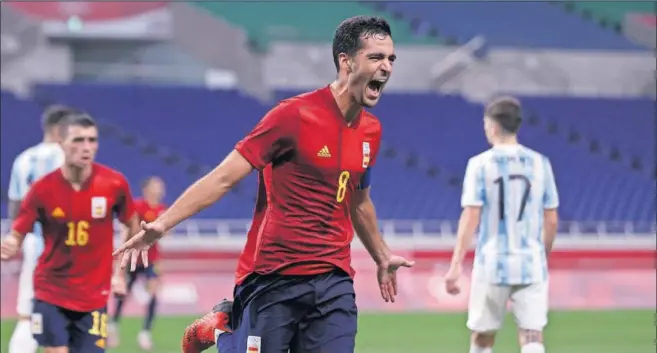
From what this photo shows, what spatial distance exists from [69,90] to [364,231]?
59.2 ft

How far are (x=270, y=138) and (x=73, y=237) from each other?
9.67 ft

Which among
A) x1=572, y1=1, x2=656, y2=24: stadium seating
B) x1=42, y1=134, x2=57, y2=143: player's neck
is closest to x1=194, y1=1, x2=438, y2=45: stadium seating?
x1=572, y1=1, x2=656, y2=24: stadium seating

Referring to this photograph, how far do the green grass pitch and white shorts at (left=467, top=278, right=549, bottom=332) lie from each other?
148 inches

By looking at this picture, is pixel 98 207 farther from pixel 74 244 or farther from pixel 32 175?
pixel 32 175

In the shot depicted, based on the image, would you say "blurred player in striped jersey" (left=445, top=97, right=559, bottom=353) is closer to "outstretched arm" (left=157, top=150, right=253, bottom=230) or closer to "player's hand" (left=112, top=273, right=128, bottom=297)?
"player's hand" (left=112, top=273, right=128, bottom=297)

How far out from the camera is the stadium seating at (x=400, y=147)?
909 inches

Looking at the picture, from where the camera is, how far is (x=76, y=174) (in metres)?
8.38

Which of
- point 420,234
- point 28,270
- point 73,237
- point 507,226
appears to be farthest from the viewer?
point 420,234

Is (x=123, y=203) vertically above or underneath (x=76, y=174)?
underneath

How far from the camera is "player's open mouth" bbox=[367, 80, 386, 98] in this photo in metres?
5.69

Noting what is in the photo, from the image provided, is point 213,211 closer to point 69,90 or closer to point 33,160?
point 69,90

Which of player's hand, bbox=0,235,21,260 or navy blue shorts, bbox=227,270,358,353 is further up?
player's hand, bbox=0,235,21,260

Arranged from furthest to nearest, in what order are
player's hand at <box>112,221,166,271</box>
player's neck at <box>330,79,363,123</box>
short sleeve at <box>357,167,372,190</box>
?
short sleeve at <box>357,167,372,190</box>, player's neck at <box>330,79,363,123</box>, player's hand at <box>112,221,166,271</box>

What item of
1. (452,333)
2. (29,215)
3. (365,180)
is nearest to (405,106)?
(452,333)
